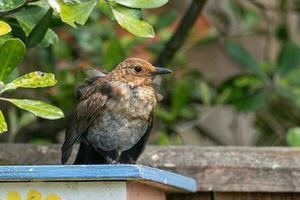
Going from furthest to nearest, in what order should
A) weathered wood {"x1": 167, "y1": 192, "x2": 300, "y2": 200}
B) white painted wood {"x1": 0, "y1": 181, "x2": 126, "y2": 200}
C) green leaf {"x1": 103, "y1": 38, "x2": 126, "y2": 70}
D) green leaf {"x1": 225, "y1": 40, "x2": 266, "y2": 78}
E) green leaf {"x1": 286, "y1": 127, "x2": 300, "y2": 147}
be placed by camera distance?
green leaf {"x1": 225, "y1": 40, "x2": 266, "y2": 78}, green leaf {"x1": 103, "y1": 38, "x2": 126, "y2": 70}, green leaf {"x1": 286, "y1": 127, "x2": 300, "y2": 147}, weathered wood {"x1": 167, "y1": 192, "x2": 300, "y2": 200}, white painted wood {"x1": 0, "y1": 181, "x2": 126, "y2": 200}

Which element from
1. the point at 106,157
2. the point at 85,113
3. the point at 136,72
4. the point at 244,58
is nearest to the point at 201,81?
the point at 244,58

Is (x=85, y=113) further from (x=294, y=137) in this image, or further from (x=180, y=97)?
(x=180, y=97)

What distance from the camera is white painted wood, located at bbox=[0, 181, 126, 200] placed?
3.03m

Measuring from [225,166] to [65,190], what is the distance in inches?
33.6

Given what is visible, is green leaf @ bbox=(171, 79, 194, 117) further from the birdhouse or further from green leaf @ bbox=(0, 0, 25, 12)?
green leaf @ bbox=(0, 0, 25, 12)

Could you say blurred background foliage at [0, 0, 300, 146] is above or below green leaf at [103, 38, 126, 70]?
below

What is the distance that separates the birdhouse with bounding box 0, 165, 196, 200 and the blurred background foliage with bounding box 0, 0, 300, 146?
4.75ft

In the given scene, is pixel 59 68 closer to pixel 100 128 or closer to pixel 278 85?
pixel 278 85

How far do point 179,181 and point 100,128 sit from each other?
1.21 ft

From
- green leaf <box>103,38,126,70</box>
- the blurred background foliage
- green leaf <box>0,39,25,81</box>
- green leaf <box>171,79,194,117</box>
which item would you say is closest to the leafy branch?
green leaf <box>0,39,25,81</box>

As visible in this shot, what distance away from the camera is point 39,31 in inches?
129

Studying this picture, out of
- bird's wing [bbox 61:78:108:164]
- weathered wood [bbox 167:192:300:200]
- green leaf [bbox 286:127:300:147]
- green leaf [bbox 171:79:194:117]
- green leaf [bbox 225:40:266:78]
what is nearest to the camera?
bird's wing [bbox 61:78:108:164]

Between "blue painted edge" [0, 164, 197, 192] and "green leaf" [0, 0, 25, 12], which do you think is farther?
"green leaf" [0, 0, 25, 12]

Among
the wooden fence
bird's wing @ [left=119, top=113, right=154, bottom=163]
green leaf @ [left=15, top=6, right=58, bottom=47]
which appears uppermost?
green leaf @ [left=15, top=6, right=58, bottom=47]
